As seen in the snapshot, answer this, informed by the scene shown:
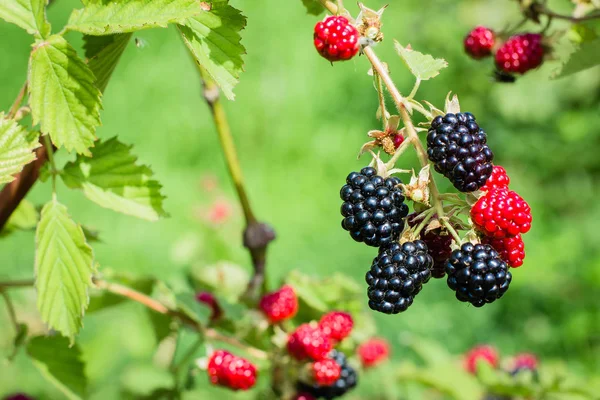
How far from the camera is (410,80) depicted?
197 inches

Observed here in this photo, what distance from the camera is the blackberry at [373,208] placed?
3.27 feet

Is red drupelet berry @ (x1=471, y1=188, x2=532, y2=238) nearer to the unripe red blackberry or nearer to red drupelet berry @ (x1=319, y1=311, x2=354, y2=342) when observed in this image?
the unripe red blackberry

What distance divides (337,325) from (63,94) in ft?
2.46

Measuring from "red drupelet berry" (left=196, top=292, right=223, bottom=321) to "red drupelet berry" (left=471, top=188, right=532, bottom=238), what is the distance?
0.79m

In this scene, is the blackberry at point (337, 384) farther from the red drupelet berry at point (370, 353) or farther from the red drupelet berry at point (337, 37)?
the red drupelet berry at point (337, 37)

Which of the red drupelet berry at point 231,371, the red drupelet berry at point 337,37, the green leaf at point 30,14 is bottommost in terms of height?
the red drupelet berry at point 231,371

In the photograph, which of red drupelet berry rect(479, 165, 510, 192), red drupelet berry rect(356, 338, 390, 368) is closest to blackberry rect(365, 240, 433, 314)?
red drupelet berry rect(479, 165, 510, 192)

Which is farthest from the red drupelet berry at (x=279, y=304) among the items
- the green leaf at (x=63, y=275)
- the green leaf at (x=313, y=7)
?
the green leaf at (x=313, y=7)

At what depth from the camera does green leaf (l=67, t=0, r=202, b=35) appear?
0.94 meters

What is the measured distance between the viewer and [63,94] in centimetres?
102

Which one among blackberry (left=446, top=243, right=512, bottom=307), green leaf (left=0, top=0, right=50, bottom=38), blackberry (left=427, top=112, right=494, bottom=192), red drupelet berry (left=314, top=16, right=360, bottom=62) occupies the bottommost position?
blackberry (left=446, top=243, right=512, bottom=307)

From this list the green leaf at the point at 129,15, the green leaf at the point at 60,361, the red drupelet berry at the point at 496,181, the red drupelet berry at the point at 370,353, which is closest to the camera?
the green leaf at the point at 129,15

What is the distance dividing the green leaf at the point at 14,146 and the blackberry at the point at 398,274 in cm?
51

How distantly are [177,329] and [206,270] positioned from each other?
233mm
